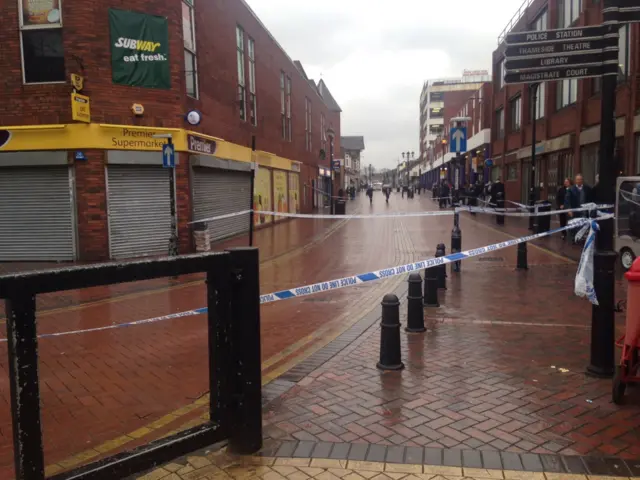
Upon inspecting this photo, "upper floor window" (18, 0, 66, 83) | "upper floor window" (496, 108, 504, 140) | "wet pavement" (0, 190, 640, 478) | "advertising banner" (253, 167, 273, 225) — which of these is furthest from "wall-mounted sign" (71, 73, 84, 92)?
"upper floor window" (496, 108, 504, 140)

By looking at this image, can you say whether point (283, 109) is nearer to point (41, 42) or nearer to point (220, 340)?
point (41, 42)

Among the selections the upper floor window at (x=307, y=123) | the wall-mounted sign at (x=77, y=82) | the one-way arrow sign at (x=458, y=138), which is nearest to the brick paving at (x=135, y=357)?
the one-way arrow sign at (x=458, y=138)

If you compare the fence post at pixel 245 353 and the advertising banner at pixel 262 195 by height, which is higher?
the advertising banner at pixel 262 195

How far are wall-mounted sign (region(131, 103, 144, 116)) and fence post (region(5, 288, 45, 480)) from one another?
39.8ft

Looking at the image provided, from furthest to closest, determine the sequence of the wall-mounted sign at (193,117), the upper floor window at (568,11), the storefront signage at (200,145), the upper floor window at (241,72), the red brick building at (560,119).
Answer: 1. the upper floor window at (568,11)
2. the upper floor window at (241,72)
3. the red brick building at (560,119)
4. the storefront signage at (200,145)
5. the wall-mounted sign at (193,117)

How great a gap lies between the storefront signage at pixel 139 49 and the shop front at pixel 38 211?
286cm

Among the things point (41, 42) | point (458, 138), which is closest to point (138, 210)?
point (41, 42)

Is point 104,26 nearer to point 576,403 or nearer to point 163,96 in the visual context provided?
point 163,96

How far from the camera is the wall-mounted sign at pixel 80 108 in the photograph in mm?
12562

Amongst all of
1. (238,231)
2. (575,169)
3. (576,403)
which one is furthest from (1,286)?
(575,169)

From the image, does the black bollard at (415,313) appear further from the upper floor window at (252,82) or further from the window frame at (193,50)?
the upper floor window at (252,82)

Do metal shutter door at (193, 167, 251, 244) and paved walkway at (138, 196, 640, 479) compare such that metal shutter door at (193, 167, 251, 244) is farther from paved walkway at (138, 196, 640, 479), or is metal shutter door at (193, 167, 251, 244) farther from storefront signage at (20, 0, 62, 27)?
paved walkway at (138, 196, 640, 479)

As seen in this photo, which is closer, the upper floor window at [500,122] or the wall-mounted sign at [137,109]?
the wall-mounted sign at [137,109]

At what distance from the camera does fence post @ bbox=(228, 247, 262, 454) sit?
3.45 metres
